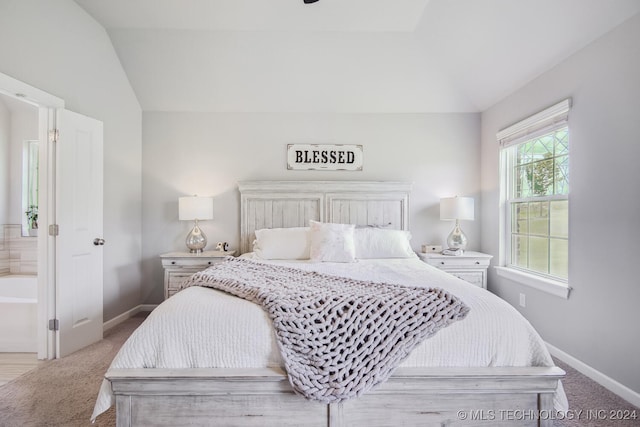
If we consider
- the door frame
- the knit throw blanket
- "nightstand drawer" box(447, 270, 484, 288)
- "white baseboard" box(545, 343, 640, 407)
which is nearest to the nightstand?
"nightstand drawer" box(447, 270, 484, 288)

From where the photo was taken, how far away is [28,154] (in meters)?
3.74

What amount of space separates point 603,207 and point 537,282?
879 mm

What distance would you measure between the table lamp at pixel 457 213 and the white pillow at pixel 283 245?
1.56m

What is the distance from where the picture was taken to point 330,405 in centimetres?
131

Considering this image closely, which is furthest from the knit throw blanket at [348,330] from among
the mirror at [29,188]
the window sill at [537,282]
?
the mirror at [29,188]

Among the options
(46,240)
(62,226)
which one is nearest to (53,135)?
(62,226)

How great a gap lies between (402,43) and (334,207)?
6.05ft

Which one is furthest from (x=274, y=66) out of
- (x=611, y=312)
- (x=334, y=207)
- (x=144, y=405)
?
(x=611, y=312)

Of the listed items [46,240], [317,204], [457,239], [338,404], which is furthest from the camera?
[317,204]

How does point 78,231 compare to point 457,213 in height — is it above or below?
below

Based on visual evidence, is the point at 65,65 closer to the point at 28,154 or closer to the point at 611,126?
the point at 28,154

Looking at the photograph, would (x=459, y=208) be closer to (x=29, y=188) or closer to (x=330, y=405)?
(x=330, y=405)

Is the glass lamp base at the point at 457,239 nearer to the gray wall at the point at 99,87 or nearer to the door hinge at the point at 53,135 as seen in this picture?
the gray wall at the point at 99,87

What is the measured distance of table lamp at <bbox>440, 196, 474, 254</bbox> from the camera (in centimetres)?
327
